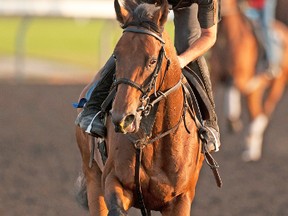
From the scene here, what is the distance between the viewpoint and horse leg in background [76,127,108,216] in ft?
21.7

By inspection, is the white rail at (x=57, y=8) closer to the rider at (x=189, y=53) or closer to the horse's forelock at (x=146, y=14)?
the rider at (x=189, y=53)

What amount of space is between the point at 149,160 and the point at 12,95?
1431 cm

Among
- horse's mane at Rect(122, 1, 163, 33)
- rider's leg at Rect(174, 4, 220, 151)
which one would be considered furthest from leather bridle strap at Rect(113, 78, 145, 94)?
rider's leg at Rect(174, 4, 220, 151)

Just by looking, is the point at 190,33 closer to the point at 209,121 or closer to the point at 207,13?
the point at 207,13

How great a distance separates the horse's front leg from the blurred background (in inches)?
144

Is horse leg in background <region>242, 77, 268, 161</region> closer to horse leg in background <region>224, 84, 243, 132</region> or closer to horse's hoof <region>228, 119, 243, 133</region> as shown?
horse leg in background <region>224, 84, 243, 132</region>

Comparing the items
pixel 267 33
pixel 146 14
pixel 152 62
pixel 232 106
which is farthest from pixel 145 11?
pixel 232 106

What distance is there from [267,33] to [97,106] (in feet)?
29.7

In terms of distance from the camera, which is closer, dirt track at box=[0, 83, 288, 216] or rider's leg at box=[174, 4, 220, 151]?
rider's leg at box=[174, 4, 220, 151]

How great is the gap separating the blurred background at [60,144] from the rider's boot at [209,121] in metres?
3.20

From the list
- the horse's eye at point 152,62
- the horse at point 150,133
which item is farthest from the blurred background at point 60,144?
the horse's eye at point 152,62

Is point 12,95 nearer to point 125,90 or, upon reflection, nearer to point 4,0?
point 4,0

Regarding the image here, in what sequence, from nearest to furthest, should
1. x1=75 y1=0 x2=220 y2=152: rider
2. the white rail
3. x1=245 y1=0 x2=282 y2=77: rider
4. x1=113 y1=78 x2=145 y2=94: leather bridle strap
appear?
x1=113 y1=78 x2=145 y2=94: leather bridle strap < x1=75 y1=0 x2=220 y2=152: rider < x1=245 y1=0 x2=282 y2=77: rider < the white rail

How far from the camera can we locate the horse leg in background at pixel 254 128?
14117mm
